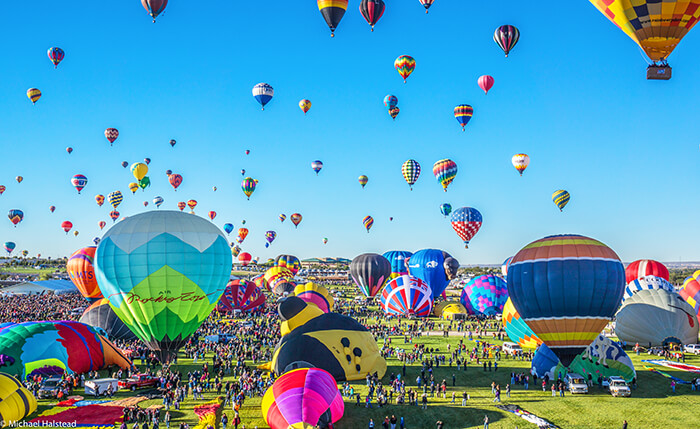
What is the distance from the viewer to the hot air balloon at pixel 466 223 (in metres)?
42.0

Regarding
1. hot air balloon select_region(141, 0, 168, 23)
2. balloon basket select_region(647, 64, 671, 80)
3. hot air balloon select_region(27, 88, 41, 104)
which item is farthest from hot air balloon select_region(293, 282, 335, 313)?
hot air balloon select_region(27, 88, 41, 104)

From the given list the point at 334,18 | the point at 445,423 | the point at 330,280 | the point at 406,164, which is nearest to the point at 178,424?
the point at 445,423

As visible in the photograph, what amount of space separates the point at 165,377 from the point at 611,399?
14.7 m

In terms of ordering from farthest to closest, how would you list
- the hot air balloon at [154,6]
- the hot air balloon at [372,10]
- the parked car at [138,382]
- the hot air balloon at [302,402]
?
1. the hot air balloon at [372,10]
2. the hot air balloon at [154,6]
3. the parked car at [138,382]
4. the hot air balloon at [302,402]

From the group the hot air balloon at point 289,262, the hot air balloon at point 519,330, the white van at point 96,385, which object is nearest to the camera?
the white van at point 96,385

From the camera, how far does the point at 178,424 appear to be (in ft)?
44.7

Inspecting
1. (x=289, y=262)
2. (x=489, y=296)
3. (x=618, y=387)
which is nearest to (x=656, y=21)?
(x=618, y=387)

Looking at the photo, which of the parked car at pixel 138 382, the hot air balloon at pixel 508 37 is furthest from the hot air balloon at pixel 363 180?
the parked car at pixel 138 382

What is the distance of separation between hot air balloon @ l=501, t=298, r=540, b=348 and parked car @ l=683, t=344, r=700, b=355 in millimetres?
7629

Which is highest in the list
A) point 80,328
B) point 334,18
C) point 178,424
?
point 334,18

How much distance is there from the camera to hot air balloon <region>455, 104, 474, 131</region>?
113ft

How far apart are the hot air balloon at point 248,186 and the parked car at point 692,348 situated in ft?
114

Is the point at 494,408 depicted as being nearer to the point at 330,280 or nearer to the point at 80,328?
the point at 80,328

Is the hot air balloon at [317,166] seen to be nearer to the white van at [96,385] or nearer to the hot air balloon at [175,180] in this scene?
the hot air balloon at [175,180]
